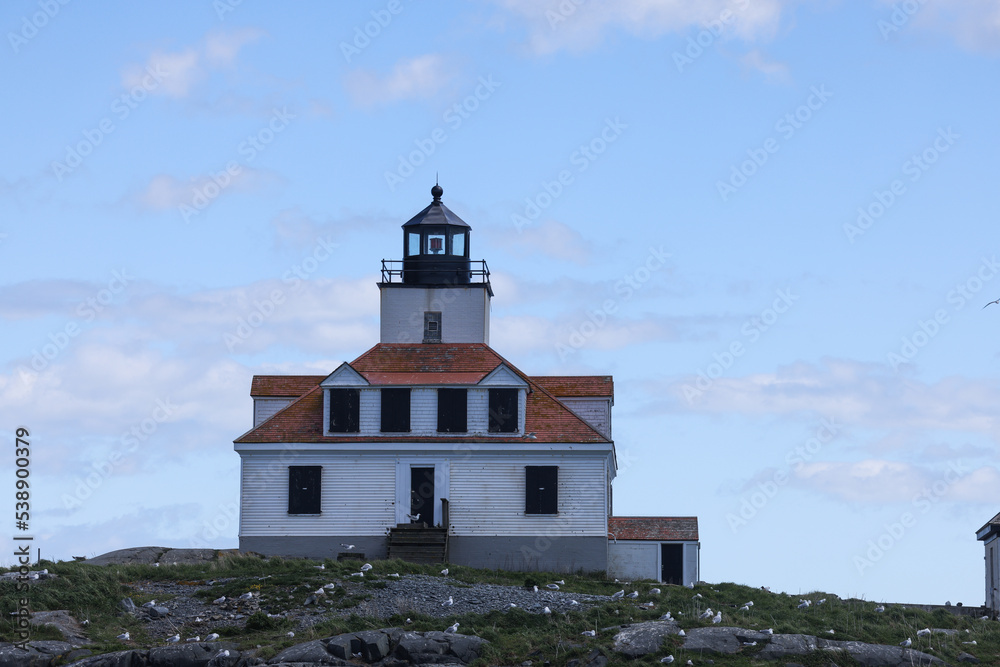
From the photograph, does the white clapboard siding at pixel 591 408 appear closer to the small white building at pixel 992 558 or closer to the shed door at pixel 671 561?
the shed door at pixel 671 561

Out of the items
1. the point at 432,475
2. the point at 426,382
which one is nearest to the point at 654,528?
the point at 432,475

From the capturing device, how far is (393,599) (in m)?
37.8

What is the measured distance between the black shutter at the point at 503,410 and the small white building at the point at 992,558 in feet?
49.1

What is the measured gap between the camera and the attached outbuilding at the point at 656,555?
158ft

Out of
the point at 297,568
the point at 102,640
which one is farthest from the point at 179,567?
the point at 102,640

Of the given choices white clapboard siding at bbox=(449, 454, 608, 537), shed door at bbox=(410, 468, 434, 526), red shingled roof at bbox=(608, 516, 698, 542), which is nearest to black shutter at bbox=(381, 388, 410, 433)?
shed door at bbox=(410, 468, 434, 526)

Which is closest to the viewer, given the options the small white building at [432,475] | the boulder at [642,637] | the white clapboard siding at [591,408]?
the boulder at [642,637]

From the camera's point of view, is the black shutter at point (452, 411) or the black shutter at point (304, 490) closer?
the black shutter at point (304, 490)

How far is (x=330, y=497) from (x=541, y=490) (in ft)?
22.0

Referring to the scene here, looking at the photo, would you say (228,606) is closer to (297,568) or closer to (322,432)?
(297,568)

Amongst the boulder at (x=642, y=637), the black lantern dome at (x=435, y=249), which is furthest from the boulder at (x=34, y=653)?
the black lantern dome at (x=435, y=249)

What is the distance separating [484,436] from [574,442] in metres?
2.91

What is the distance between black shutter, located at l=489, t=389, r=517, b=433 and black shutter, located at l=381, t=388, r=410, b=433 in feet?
8.98

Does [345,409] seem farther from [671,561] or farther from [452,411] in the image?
[671,561]
